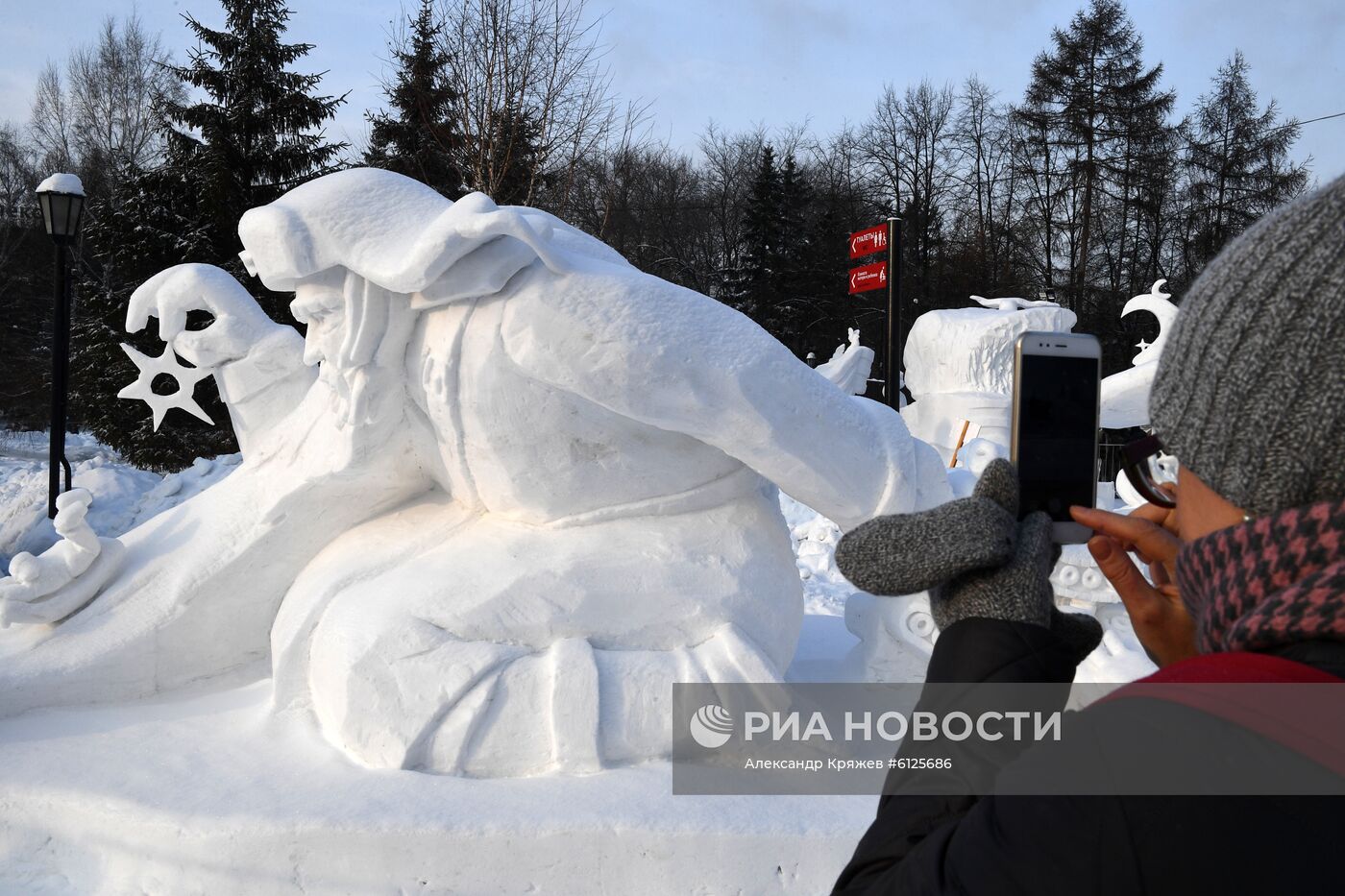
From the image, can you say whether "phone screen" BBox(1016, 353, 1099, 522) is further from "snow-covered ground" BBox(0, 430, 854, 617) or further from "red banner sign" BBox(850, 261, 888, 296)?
"red banner sign" BBox(850, 261, 888, 296)

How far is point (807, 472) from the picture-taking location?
2.24 m

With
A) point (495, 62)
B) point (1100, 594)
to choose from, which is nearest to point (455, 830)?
point (1100, 594)

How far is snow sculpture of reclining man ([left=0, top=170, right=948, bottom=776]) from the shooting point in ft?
6.91

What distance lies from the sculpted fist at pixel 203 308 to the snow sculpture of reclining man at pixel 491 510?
0.43m

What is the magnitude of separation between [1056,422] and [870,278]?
8459 mm

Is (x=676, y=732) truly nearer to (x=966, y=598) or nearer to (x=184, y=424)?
(x=966, y=598)

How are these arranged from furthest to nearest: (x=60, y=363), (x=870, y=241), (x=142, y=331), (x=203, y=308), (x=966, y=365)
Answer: (x=142, y=331)
(x=966, y=365)
(x=870, y=241)
(x=60, y=363)
(x=203, y=308)

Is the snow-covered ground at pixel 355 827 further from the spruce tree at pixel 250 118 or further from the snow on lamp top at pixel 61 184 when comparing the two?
the spruce tree at pixel 250 118

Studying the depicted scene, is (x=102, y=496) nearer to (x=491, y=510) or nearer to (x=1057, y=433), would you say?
(x=491, y=510)

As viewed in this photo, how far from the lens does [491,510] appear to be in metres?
2.46

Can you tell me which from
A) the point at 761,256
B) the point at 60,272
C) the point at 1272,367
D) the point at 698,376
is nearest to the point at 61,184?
the point at 60,272

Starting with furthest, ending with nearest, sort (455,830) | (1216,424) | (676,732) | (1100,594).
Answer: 1. (1100,594)
2. (676,732)
3. (455,830)
4. (1216,424)

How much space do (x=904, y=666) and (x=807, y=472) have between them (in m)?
0.82

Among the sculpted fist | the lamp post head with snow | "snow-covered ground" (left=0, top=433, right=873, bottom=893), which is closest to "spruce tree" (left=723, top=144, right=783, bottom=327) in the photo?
the lamp post head with snow
